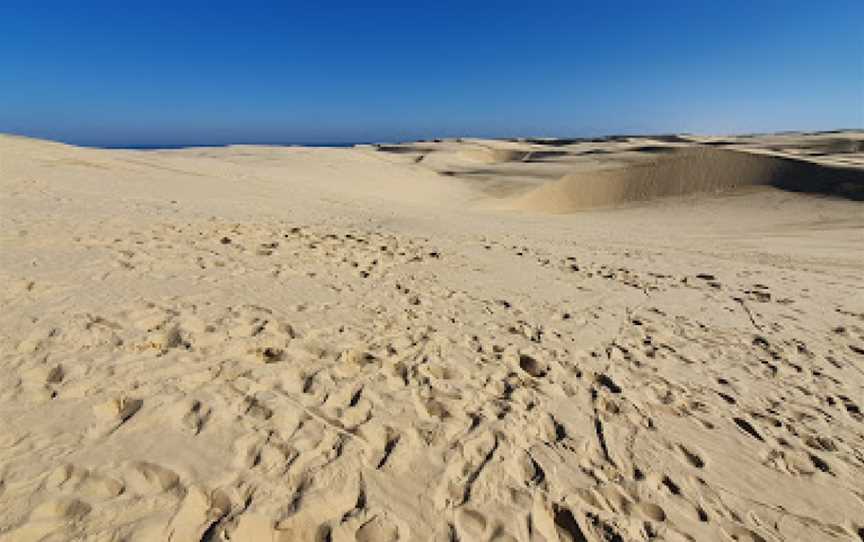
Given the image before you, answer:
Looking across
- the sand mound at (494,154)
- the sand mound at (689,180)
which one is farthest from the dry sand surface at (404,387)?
the sand mound at (494,154)

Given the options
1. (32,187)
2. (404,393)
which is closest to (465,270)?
(404,393)

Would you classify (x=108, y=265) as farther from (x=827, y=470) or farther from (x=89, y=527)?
(x=827, y=470)

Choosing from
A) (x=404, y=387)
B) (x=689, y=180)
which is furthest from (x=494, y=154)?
(x=404, y=387)

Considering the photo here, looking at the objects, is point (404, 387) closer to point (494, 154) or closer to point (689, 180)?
point (689, 180)

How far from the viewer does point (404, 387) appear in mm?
3777

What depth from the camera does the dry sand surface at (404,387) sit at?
8.69 ft

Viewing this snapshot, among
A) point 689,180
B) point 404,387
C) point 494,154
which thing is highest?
point 404,387

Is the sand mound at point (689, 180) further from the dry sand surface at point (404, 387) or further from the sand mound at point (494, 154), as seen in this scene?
the sand mound at point (494, 154)

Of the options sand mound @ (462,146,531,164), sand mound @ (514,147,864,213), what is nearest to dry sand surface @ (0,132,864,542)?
sand mound @ (514,147,864,213)

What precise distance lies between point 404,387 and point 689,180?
58.1 feet

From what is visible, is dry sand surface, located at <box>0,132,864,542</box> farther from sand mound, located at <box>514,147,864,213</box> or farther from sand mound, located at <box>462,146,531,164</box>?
sand mound, located at <box>462,146,531,164</box>

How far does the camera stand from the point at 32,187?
386 inches

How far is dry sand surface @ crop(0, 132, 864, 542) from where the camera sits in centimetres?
265

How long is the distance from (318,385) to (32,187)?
9.08 m
